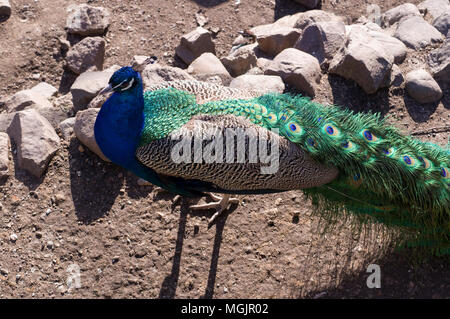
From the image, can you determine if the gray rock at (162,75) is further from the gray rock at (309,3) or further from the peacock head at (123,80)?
the gray rock at (309,3)

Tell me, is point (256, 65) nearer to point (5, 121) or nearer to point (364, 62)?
point (364, 62)

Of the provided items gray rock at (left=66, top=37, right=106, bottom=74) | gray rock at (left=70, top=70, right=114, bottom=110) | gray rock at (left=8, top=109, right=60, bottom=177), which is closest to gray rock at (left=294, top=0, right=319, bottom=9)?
gray rock at (left=66, top=37, right=106, bottom=74)

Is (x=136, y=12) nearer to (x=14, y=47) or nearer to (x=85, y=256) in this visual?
(x=14, y=47)

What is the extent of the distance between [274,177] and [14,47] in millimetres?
3351

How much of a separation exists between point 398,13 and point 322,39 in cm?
123

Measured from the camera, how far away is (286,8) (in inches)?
225

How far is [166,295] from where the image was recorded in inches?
138

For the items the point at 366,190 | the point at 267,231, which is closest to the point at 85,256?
the point at 267,231

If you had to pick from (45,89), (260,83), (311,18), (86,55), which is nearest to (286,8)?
(311,18)

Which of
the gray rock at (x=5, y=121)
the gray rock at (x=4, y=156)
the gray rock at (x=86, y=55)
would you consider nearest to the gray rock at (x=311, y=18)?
the gray rock at (x=86, y=55)

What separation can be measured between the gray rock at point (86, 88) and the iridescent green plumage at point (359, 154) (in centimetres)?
124

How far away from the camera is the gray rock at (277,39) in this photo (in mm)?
4905

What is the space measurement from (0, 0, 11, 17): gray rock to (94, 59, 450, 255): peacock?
2.87 meters

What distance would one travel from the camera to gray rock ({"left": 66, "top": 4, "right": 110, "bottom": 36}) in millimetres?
5094
